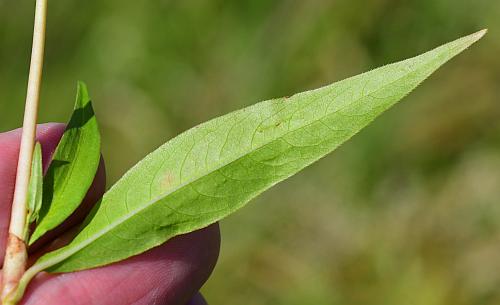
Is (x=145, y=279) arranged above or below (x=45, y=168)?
below

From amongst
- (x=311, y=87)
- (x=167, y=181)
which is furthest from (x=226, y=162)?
(x=311, y=87)

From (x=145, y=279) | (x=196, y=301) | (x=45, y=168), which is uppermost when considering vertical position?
(x=45, y=168)

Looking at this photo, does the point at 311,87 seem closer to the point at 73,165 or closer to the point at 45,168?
the point at 45,168

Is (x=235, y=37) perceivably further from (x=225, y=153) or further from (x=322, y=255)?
(x=225, y=153)

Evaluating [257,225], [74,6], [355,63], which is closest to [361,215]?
[257,225]

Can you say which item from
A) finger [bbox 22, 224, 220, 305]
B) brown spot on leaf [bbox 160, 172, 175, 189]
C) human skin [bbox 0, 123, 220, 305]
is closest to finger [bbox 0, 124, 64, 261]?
human skin [bbox 0, 123, 220, 305]

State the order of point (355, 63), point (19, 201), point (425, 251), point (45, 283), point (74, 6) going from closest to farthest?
point (19, 201), point (45, 283), point (425, 251), point (355, 63), point (74, 6)

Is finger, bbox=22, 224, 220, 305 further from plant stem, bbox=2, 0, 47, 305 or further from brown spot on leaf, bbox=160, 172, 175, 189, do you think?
brown spot on leaf, bbox=160, 172, 175, 189
